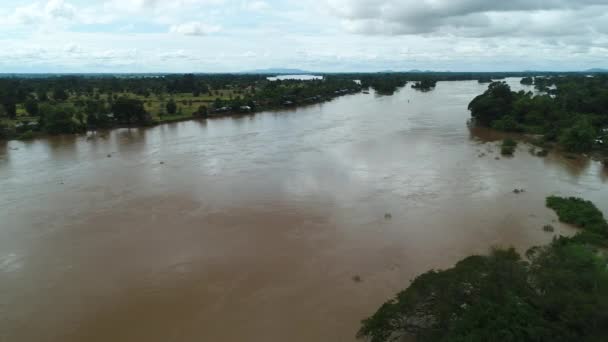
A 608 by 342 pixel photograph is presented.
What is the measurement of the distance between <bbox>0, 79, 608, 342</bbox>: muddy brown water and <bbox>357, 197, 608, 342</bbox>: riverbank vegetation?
56.8 inches

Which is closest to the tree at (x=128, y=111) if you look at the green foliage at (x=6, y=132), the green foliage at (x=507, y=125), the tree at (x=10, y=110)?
the green foliage at (x=6, y=132)

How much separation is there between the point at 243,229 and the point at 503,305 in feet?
21.9

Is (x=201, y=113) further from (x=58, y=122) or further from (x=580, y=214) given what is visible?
(x=580, y=214)

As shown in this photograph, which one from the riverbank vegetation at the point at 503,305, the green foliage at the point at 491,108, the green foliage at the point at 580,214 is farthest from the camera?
the green foliage at the point at 491,108

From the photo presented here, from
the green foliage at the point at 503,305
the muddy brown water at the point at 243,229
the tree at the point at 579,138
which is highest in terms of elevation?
the tree at the point at 579,138

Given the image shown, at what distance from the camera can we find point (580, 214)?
10.1 metres

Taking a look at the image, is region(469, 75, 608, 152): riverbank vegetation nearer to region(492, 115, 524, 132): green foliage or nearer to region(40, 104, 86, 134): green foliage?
region(492, 115, 524, 132): green foliage

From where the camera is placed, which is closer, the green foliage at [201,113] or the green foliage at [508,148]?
the green foliage at [508,148]

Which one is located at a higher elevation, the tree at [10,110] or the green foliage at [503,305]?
the tree at [10,110]

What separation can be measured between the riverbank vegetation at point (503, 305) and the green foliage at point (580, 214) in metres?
4.02

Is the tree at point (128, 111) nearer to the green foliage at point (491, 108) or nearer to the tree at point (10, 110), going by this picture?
the tree at point (10, 110)

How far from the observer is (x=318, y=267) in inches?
325

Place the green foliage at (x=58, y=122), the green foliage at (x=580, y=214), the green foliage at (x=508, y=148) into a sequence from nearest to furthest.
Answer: the green foliage at (x=580, y=214), the green foliage at (x=508, y=148), the green foliage at (x=58, y=122)

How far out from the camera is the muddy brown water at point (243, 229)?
22.3 feet
